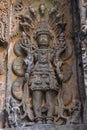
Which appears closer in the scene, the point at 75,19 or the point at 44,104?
the point at 44,104

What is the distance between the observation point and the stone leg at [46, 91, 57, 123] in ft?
20.1

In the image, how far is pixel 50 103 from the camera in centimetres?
622

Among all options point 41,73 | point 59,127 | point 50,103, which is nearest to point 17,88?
point 41,73

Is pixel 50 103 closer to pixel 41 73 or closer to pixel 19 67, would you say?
pixel 41 73

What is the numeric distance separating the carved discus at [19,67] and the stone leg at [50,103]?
2.23 ft

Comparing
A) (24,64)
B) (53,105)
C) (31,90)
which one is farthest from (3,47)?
(53,105)

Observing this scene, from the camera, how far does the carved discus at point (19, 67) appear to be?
6594 mm

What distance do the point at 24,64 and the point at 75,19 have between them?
1.36 meters

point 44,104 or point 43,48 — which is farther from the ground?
point 43,48

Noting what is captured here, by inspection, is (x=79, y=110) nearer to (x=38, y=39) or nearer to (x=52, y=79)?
(x=52, y=79)

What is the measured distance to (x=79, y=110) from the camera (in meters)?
6.15

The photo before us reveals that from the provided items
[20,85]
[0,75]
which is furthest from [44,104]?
[0,75]

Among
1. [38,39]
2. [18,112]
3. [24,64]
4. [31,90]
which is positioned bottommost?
[18,112]

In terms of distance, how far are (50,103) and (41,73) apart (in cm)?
58
